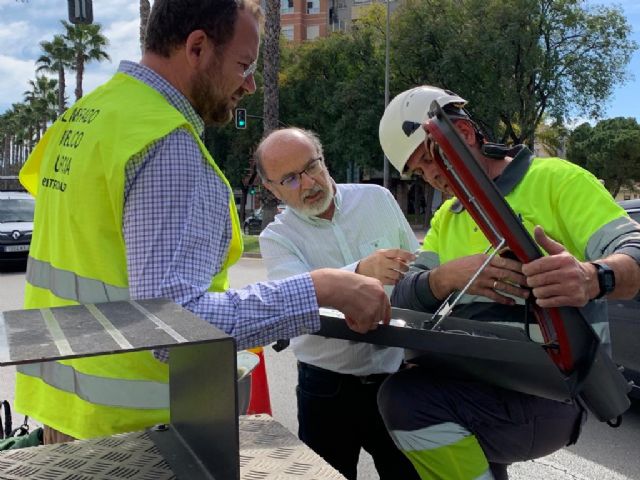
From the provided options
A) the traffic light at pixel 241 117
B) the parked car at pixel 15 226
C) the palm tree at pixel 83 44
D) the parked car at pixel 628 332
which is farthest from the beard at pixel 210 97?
the palm tree at pixel 83 44

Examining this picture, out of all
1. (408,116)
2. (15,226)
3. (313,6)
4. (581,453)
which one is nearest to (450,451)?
(408,116)

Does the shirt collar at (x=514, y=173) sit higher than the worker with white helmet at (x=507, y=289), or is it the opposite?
the shirt collar at (x=514, y=173)

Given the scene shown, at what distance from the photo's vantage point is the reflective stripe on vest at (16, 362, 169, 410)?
1486 mm

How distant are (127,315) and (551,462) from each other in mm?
3693

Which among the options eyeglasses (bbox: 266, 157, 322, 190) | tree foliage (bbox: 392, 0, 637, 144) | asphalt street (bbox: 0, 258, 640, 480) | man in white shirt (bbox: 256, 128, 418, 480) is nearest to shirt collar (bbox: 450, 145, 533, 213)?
man in white shirt (bbox: 256, 128, 418, 480)

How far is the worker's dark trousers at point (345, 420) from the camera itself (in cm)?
253

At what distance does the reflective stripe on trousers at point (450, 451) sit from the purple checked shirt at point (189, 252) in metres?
0.43

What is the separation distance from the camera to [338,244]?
8.75 feet

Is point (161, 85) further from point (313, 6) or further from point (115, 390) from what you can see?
point (313, 6)

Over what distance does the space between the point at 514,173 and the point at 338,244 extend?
3.12 ft

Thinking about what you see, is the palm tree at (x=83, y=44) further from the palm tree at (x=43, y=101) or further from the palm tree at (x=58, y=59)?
the palm tree at (x=43, y=101)

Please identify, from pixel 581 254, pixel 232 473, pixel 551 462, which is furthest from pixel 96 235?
pixel 551 462

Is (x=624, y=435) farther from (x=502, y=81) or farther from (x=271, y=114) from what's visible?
(x=502, y=81)

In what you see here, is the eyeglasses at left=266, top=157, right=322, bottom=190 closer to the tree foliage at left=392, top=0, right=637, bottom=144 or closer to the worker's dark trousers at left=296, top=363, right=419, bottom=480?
the worker's dark trousers at left=296, top=363, right=419, bottom=480
